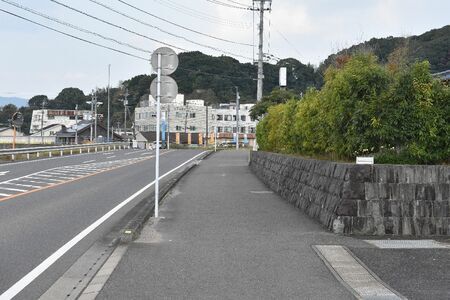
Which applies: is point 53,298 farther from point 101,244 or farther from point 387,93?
point 387,93

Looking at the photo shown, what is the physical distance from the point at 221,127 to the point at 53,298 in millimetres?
114351

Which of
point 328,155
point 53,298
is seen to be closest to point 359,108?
point 328,155

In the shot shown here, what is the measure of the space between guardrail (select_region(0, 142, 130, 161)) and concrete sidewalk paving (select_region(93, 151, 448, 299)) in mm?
25118

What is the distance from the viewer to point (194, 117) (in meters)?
117

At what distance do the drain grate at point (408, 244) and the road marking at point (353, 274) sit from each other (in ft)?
2.19

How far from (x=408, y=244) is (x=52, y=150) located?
3753 cm

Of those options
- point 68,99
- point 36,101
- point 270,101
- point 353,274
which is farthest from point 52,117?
point 353,274

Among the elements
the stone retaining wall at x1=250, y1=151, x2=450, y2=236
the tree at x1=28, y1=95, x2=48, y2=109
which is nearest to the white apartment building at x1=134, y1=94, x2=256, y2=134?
the tree at x1=28, y1=95, x2=48, y2=109

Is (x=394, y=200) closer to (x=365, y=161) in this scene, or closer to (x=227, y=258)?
(x=365, y=161)

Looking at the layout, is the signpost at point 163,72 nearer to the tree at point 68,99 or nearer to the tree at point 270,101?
the tree at point 270,101

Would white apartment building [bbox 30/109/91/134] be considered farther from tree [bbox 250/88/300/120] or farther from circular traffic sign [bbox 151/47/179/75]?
circular traffic sign [bbox 151/47/179/75]

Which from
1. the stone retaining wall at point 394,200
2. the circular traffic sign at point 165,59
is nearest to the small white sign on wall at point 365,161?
the stone retaining wall at point 394,200

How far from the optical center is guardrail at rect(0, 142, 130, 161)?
110 ft

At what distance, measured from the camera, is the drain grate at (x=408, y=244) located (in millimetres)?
7508
